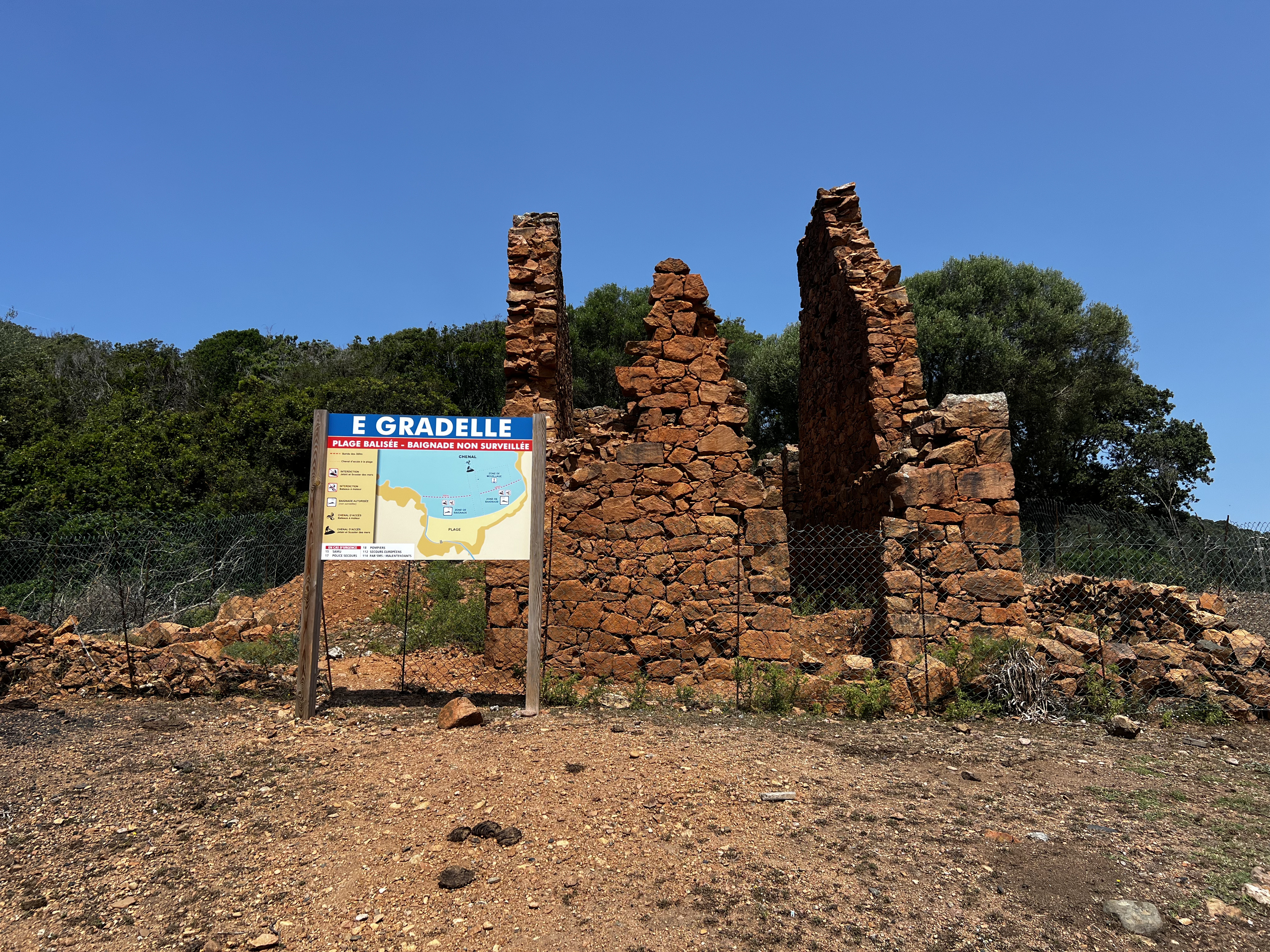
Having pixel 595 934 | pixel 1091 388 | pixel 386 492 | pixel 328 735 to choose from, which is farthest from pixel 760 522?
pixel 1091 388

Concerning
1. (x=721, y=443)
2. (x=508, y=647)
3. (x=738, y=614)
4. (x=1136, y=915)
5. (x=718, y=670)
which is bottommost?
(x=1136, y=915)

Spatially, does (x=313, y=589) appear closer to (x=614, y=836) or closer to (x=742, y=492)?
(x=614, y=836)

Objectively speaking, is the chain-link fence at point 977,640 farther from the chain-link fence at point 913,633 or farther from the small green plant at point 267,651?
the small green plant at point 267,651

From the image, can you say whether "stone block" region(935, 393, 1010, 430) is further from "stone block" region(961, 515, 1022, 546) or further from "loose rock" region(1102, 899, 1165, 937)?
"loose rock" region(1102, 899, 1165, 937)

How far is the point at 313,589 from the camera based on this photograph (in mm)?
6098

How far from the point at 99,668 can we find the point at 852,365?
9.49 meters

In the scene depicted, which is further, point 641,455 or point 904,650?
point 641,455

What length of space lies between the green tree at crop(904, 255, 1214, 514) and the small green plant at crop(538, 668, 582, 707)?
19865 millimetres

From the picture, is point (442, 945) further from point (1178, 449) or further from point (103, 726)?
point (1178, 449)

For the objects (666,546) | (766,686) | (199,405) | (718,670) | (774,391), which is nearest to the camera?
(766,686)

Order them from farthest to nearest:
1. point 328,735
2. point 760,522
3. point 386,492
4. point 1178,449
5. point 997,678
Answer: point 1178,449
point 760,522
point 997,678
point 386,492
point 328,735

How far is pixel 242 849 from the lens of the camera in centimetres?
375

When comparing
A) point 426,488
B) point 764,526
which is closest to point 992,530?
point 764,526

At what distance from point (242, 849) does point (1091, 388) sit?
2666cm
